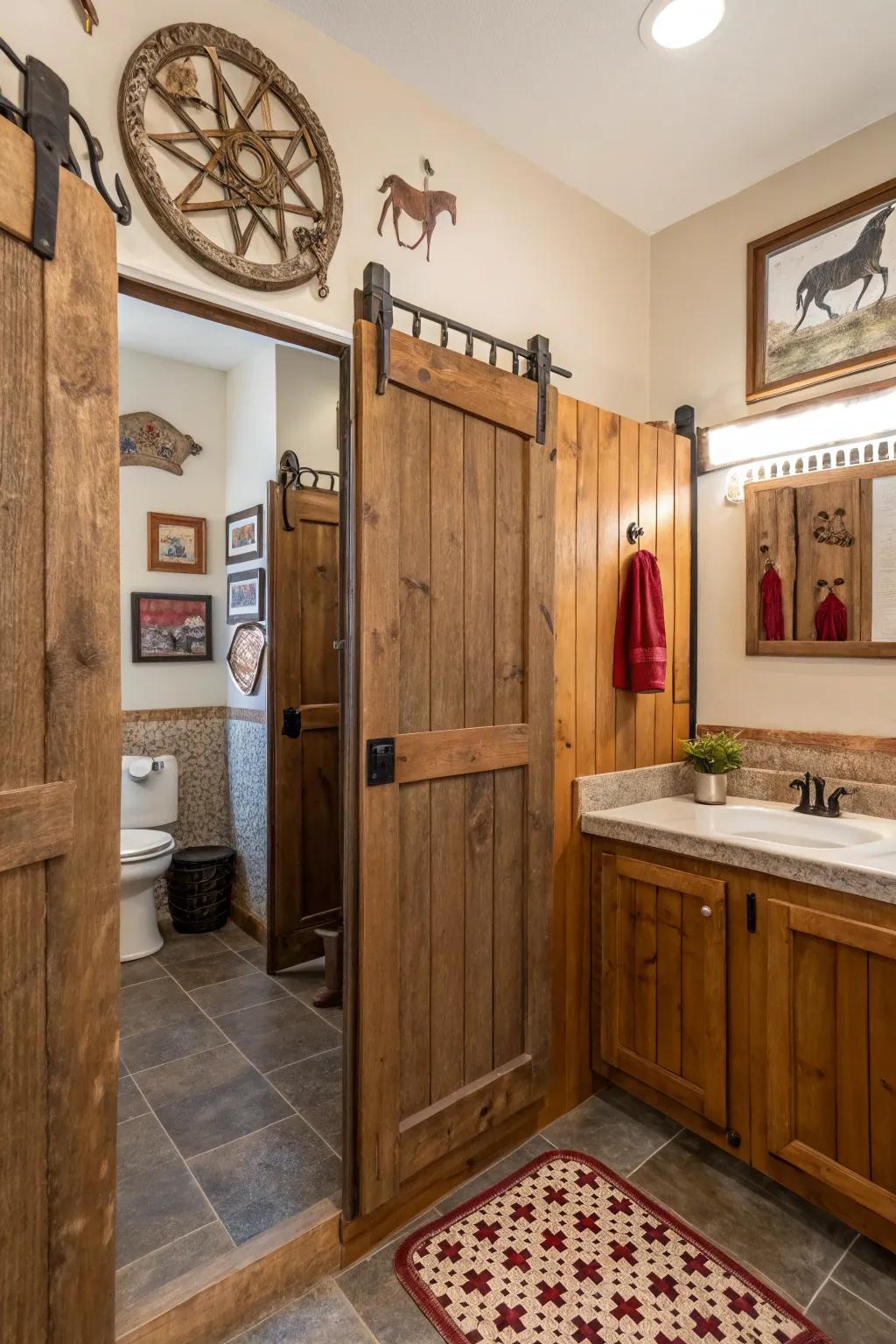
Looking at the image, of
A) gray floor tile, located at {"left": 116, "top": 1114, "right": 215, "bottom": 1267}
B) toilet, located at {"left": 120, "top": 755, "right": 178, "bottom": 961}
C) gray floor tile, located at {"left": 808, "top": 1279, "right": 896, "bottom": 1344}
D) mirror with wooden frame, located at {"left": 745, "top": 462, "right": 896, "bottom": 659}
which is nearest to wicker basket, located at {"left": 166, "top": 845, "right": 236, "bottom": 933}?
toilet, located at {"left": 120, "top": 755, "right": 178, "bottom": 961}

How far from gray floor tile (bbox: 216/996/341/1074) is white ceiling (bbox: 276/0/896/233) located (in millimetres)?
2767

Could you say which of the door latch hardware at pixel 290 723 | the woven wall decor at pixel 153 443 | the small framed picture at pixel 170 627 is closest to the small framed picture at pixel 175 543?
the small framed picture at pixel 170 627

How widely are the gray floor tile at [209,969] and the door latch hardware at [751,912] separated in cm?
211

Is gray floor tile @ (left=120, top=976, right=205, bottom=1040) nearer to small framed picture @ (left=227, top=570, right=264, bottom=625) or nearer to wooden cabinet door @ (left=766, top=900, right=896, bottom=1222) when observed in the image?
small framed picture @ (left=227, top=570, right=264, bottom=625)

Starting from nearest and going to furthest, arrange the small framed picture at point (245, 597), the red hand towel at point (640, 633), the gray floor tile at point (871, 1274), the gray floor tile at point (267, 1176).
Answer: the gray floor tile at point (871, 1274) < the gray floor tile at point (267, 1176) < the red hand towel at point (640, 633) < the small framed picture at point (245, 597)

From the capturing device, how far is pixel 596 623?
7.36ft

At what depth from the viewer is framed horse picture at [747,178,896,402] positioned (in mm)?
2109

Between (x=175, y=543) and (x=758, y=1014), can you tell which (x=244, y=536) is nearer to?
(x=175, y=543)

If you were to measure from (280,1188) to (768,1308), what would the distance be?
1.13 metres

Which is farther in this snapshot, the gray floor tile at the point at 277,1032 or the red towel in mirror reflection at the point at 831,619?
the gray floor tile at the point at 277,1032

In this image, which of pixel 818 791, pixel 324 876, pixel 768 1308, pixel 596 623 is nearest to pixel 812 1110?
pixel 768 1308

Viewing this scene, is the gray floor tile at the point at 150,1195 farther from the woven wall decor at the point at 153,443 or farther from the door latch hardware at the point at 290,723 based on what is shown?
the woven wall decor at the point at 153,443

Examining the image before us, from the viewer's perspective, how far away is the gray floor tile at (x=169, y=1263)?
4.73ft

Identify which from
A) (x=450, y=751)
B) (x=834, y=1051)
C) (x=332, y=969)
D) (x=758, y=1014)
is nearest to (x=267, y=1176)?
(x=332, y=969)
